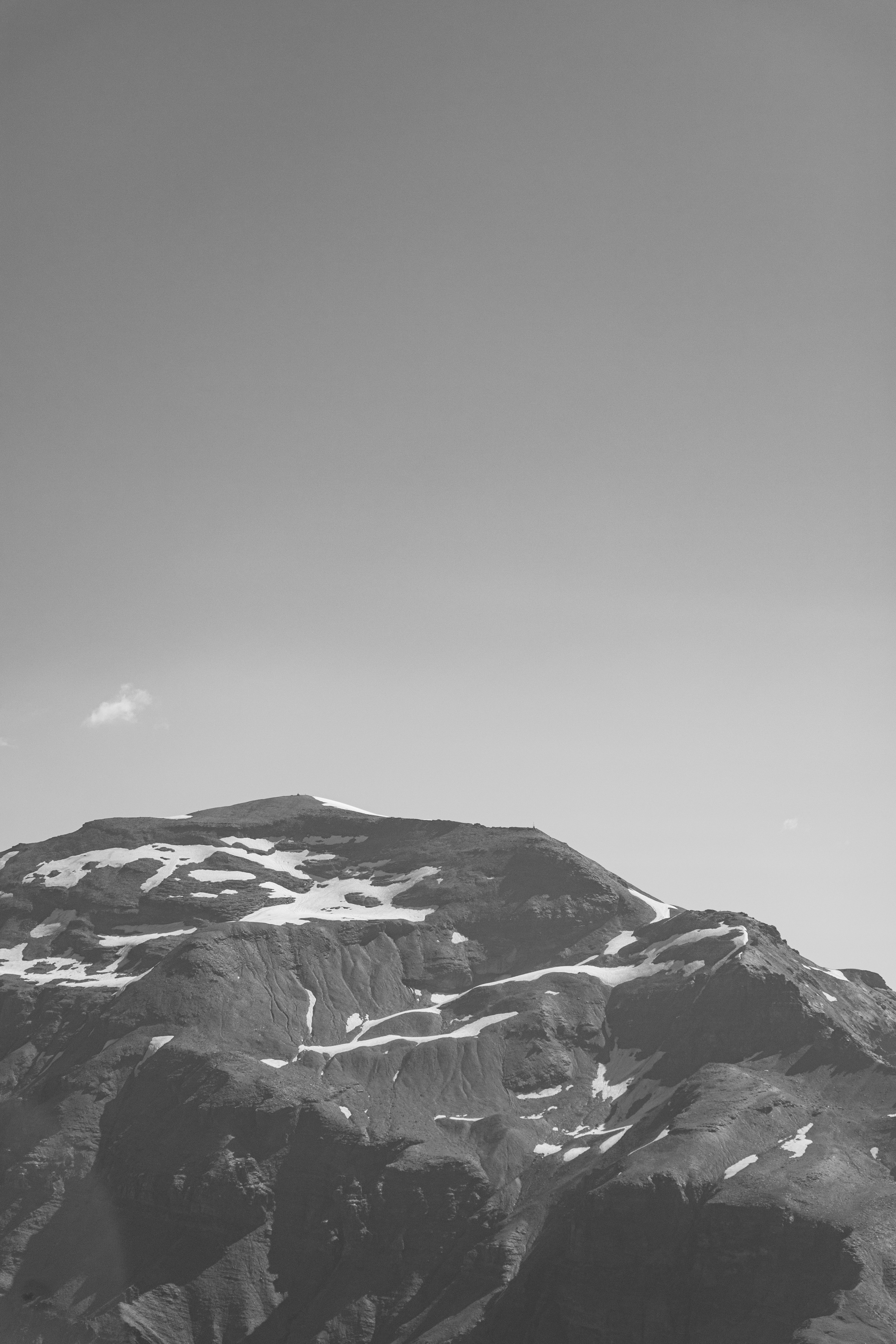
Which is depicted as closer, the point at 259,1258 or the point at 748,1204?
the point at 748,1204

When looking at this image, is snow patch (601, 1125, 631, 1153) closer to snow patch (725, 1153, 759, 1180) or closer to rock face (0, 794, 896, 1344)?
rock face (0, 794, 896, 1344)

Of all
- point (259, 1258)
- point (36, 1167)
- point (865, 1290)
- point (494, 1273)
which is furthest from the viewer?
point (36, 1167)

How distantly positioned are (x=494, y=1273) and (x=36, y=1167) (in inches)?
2773

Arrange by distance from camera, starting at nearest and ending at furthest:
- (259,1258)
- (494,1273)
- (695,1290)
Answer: (695,1290) → (494,1273) → (259,1258)

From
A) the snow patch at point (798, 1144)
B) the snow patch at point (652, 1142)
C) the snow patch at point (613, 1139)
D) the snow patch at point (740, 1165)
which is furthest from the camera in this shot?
the snow patch at point (613, 1139)

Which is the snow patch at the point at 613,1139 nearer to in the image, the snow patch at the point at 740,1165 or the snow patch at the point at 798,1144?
the snow patch at the point at 740,1165

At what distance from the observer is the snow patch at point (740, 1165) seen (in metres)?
165

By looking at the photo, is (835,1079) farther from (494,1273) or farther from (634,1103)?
(494,1273)

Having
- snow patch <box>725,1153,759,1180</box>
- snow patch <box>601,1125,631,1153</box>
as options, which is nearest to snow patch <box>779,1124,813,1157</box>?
snow patch <box>725,1153,759,1180</box>

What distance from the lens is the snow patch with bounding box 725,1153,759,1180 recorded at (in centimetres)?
16525

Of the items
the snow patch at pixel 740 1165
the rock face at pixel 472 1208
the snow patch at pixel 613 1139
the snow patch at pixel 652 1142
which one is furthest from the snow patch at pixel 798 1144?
the snow patch at pixel 613 1139

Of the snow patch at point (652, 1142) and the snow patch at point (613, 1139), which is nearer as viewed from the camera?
the snow patch at point (652, 1142)

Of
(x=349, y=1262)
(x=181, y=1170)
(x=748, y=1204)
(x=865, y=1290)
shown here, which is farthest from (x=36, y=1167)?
(x=865, y=1290)

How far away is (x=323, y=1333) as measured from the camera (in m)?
167
